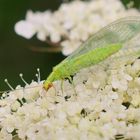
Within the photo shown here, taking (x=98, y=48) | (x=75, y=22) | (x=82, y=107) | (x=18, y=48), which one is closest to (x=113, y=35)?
(x=98, y=48)

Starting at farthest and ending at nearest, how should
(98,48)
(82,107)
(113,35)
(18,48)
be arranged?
(18,48) < (113,35) < (98,48) < (82,107)

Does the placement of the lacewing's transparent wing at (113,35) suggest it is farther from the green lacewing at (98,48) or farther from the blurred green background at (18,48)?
the blurred green background at (18,48)

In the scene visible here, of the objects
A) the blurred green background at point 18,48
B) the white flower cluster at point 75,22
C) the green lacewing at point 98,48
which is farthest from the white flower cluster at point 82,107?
the blurred green background at point 18,48

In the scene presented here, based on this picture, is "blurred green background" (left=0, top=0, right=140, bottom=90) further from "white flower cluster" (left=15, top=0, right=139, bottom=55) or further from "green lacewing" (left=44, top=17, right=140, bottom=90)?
"green lacewing" (left=44, top=17, right=140, bottom=90)

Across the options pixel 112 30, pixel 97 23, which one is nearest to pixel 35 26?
pixel 97 23

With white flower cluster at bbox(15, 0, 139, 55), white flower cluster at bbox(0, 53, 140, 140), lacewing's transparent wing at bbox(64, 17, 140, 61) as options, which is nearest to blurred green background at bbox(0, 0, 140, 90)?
white flower cluster at bbox(15, 0, 139, 55)

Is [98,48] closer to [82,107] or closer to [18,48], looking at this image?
[82,107]
